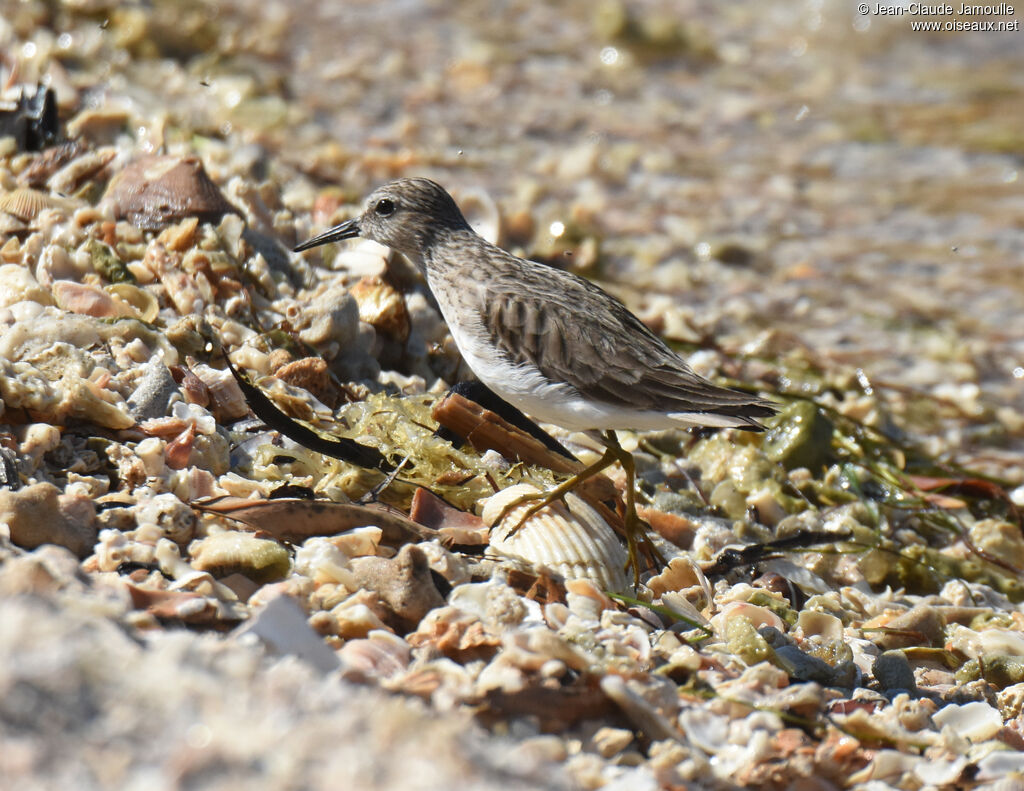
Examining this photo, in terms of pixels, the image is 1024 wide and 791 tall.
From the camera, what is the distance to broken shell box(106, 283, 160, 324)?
443cm

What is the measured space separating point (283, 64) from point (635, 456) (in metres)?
6.38

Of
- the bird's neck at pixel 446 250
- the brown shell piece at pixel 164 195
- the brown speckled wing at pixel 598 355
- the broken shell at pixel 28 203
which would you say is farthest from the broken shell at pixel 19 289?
the brown speckled wing at pixel 598 355

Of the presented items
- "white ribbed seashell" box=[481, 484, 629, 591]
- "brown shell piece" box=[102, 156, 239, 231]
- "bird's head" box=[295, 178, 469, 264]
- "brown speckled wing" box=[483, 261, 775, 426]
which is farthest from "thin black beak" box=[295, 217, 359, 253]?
"white ribbed seashell" box=[481, 484, 629, 591]

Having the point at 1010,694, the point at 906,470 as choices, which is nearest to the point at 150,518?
the point at 1010,694

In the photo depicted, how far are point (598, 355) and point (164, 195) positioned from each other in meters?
2.18

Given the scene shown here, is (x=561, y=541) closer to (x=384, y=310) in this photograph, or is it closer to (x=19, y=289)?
(x=384, y=310)

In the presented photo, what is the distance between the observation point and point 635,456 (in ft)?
16.2

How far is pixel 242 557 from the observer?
3105mm

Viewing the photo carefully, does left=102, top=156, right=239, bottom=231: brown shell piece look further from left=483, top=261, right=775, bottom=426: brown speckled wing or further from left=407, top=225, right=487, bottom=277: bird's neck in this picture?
left=483, top=261, right=775, bottom=426: brown speckled wing

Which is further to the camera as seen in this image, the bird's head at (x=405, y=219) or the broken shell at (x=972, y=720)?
the bird's head at (x=405, y=219)

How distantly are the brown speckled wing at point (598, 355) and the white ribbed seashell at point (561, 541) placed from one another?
42cm

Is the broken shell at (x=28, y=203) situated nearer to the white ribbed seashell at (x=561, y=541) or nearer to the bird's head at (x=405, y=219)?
the bird's head at (x=405, y=219)

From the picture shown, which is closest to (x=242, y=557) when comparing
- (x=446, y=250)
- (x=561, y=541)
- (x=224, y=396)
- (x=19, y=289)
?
(x=561, y=541)

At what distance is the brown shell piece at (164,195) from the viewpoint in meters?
4.98
